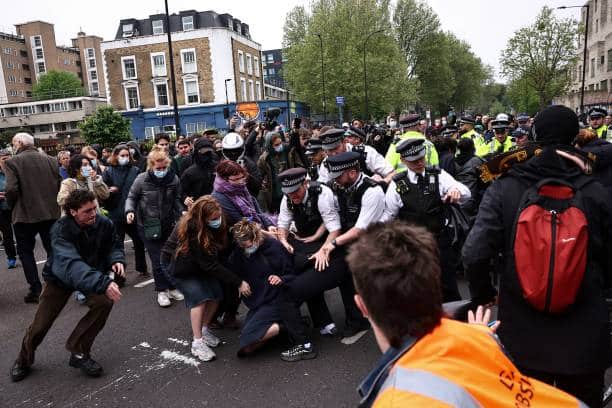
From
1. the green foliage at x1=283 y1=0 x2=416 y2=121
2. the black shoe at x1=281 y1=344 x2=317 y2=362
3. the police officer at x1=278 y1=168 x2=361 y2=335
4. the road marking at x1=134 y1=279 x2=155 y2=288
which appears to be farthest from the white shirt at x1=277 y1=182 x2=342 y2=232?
the green foliage at x1=283 y1=0 x2=416 y2=121

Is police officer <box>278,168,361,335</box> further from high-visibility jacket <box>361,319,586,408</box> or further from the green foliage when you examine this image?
the green foliage

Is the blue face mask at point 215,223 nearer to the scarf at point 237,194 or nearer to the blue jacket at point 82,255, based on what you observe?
the scarf at point 237,194

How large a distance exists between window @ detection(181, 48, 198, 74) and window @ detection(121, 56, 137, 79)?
537cm

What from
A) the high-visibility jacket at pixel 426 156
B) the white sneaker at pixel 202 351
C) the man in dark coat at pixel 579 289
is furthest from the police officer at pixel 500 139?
the man in dark coat at pixel 579 289

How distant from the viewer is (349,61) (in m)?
39.0

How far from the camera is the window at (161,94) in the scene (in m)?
48.6

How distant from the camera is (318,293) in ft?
15.1

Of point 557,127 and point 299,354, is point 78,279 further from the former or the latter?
point 557,127

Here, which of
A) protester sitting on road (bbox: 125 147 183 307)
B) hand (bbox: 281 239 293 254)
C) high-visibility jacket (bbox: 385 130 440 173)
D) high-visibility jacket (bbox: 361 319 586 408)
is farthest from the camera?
protester sitting on road (bbox: 125 147 183 307)

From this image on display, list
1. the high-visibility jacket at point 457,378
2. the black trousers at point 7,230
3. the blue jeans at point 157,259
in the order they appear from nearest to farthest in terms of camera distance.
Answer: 1. the high-visibility jacket at point 457,378
2. the blue jeans at point 157,259
3. the black trousers at point 7,230

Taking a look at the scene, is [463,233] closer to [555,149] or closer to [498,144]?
[555,149]

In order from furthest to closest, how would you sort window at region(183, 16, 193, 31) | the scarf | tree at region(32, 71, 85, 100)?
tree at region(32, 71, 85, 100), window at region(183, 16, 193, 31), the scarf

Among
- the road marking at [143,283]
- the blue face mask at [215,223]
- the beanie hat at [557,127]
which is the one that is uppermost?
the beanie hat at [557,127]

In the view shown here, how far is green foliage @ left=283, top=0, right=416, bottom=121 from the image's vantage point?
39.6m
